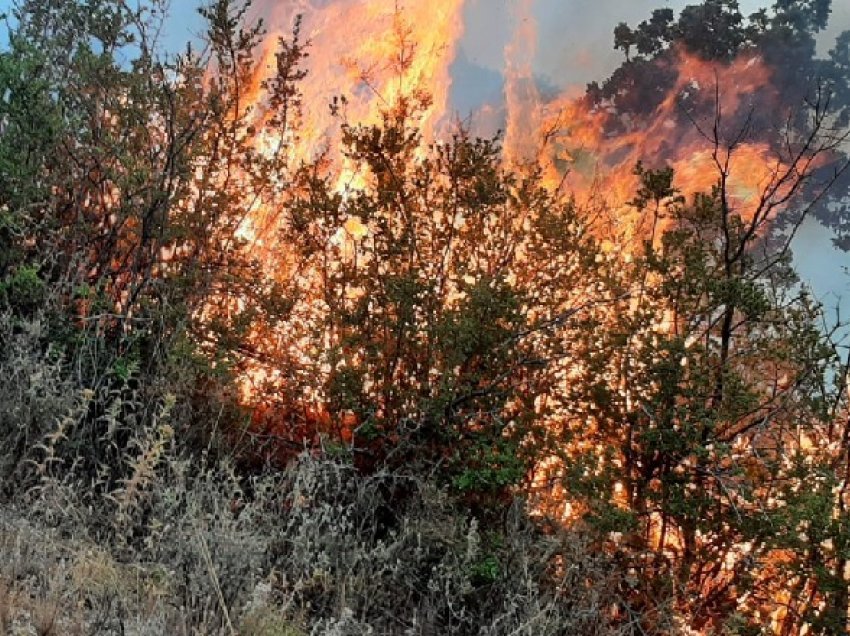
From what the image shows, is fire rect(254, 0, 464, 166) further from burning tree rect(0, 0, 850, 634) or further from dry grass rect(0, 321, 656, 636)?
dry grass rect(0, 321, 656, 636)

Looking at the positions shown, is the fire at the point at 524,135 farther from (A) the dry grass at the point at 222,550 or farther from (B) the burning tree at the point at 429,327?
(A) the dry grass at the point at 222,550

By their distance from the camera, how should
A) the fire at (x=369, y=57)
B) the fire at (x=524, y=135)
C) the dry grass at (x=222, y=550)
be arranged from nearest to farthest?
the dry grass at (x=222, y=550)
the fire at (x=524, y=135)
the fire at (x=369, y=57)

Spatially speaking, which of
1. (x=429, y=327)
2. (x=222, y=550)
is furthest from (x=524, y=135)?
(x=222, y=550)

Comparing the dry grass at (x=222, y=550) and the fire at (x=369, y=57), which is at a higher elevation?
the fire at (x=369, y=57)

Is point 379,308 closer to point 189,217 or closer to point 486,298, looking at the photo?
point 486,298

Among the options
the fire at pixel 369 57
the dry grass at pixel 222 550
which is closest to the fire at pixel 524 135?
the fire at pixel 369 57

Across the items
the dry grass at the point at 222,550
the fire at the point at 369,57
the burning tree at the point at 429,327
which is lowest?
the dry grass at the point at 222,550

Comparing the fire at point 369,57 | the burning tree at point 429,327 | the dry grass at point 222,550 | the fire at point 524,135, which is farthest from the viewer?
the fire at point 369,57

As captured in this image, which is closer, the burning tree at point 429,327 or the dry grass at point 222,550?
the dry grass at point 222,550

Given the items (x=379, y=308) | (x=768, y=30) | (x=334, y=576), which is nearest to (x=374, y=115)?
(x=379, y=308)

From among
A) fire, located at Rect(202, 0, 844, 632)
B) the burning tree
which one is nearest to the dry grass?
the burning tree

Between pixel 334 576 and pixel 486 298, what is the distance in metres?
1.98

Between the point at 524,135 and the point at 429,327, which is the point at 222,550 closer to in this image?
the point at 429,327

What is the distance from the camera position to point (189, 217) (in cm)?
539
